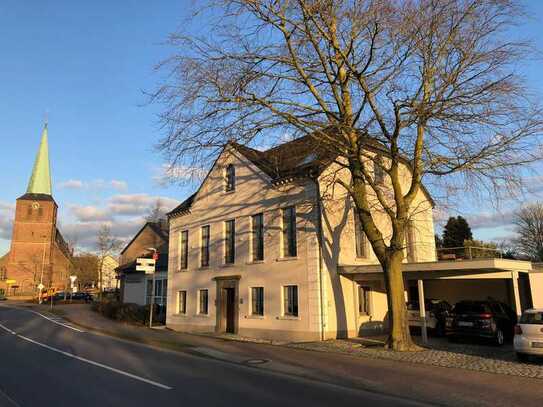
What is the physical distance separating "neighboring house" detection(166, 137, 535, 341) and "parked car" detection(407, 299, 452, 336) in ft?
4.91

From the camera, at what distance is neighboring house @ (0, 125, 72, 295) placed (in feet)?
264

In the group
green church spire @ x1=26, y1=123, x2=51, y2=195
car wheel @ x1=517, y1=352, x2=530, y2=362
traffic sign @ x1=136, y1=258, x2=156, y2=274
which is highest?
green church spire @ x1=26, y1=123, x2=51, y2=195

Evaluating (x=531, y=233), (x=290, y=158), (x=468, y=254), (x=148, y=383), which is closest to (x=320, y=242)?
(x=290, y=158)

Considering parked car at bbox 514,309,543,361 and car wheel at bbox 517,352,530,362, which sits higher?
parked car at bbox 514,309,543,361

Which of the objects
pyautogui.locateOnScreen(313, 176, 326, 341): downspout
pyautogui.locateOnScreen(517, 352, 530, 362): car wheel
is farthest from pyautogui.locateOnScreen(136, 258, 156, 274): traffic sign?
pyautogui.locateOnScreen(517, 352, 530, 362): car wheel

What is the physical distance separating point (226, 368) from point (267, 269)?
964cm

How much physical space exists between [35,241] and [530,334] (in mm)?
87175

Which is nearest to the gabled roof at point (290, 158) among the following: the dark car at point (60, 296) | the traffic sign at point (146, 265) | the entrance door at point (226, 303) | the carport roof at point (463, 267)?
the carport roof at point (463, 267)

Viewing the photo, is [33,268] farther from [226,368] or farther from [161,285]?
[226,368]

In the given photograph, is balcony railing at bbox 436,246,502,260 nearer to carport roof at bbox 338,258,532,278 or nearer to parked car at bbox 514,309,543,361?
carport roof at bbox 338,258,532,278

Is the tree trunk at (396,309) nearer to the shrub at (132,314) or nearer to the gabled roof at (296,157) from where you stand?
the gabled roof at (296,157)

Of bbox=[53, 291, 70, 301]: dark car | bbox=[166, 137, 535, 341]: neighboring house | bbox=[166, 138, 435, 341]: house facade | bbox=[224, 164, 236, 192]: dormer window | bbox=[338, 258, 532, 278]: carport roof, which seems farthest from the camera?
bbox=[53, 291, 70, 301]: dark car

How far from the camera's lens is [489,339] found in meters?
16.6

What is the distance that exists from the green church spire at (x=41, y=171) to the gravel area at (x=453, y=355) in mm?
81102
